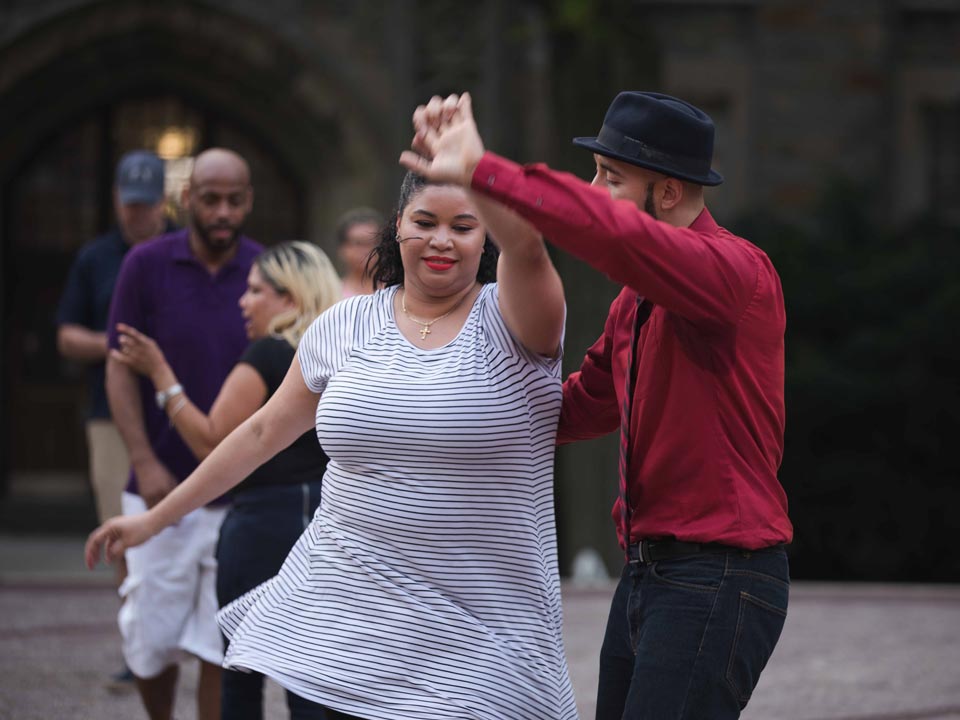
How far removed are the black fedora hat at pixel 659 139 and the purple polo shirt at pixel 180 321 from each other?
95.6 inches

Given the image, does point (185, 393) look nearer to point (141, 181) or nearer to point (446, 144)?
point (141, 181)

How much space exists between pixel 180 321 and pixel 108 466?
3.98 ft

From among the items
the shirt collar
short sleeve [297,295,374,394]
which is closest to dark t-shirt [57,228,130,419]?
short sleeve [297,295,374,394]

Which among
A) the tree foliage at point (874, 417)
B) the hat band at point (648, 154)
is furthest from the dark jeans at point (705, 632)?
the tree foliage at point (874, 417)

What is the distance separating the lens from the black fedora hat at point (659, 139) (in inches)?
117

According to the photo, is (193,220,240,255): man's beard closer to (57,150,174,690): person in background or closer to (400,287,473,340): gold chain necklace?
(57,150,174,690): person in background

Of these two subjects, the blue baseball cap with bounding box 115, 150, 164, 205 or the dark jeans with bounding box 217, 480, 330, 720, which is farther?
the blue baseball cap with bounding box 115, 150, 164, 205

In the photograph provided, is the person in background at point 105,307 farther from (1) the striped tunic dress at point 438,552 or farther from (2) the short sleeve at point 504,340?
(2) the short sleeve at point 504,340

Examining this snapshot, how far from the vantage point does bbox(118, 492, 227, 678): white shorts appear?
16.6 feet

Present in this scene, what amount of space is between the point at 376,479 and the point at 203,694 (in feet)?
7.84

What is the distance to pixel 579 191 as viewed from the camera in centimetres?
265

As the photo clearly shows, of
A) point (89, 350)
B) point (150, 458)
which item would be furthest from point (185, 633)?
point (89, 350)

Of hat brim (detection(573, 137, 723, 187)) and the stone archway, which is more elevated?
the stone archway

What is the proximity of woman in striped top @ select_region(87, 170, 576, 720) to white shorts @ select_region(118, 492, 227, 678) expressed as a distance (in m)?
1.96
